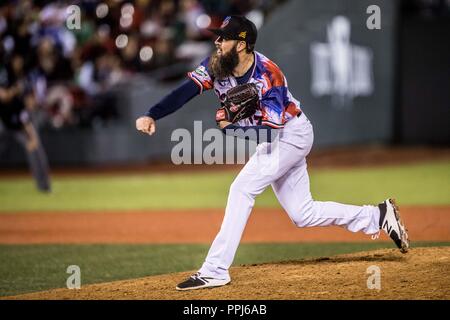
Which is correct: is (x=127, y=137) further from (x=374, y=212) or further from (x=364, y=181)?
(x=374, y=212)

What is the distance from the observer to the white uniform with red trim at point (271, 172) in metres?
5.92

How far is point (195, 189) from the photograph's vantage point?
47.2ft

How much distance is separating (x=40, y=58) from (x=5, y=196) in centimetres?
402

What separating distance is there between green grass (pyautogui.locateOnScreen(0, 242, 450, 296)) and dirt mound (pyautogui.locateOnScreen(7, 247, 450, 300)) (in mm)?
719

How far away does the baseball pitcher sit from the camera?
5.90 m

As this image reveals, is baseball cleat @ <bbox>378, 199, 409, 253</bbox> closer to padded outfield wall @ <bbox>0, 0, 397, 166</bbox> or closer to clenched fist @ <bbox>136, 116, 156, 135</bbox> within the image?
clenched fist @ <bbox>136, 116, 156, 135</bbox>

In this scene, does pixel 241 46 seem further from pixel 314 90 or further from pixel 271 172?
pixel 314 90

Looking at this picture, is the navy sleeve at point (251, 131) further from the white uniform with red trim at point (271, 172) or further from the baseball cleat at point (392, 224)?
the baseball cleat at point (392, 224)

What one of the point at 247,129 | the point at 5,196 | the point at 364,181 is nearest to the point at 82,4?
the point at 5,196

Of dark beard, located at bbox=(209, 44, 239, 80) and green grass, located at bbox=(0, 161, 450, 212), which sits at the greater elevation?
dark beard, located at bbox=(209, 44, 239, 80)

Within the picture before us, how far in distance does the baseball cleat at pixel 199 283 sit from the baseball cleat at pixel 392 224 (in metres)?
1.52

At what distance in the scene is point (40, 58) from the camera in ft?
54.4

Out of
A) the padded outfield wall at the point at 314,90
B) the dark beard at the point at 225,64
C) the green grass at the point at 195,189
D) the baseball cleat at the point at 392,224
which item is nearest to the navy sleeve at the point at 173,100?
the dark beard at the point at 225,64

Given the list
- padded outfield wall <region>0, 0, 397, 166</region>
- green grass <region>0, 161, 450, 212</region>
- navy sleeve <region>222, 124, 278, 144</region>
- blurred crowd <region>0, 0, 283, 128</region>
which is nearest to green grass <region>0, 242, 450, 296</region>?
navy sleeve <region>222, 124, 278, 144</region>
